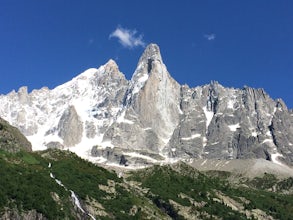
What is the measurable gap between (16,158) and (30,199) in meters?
46.4

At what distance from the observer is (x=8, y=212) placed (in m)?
144

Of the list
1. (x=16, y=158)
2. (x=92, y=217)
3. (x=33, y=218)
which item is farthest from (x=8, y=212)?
(x=16, y=158)

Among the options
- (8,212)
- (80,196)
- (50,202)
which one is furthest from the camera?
(80,196)

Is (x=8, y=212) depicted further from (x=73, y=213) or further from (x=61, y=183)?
(x=61, y=183)

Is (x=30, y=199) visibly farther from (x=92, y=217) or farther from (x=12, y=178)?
(x=92, y=217)

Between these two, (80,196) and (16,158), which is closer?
(80,196)

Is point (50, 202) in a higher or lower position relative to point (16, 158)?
lower

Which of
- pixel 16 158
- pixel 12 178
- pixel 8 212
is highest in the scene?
pixel 16 158

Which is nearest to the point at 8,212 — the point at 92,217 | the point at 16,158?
the point at 92,217

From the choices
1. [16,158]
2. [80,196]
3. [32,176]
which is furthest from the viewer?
[16,158]

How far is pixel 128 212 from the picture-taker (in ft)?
623

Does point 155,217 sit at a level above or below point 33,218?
above

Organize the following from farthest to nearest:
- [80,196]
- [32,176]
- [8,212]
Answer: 1. [80,196]
2. [32,176]
3. [8,212]

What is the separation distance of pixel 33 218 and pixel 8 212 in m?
7.04
